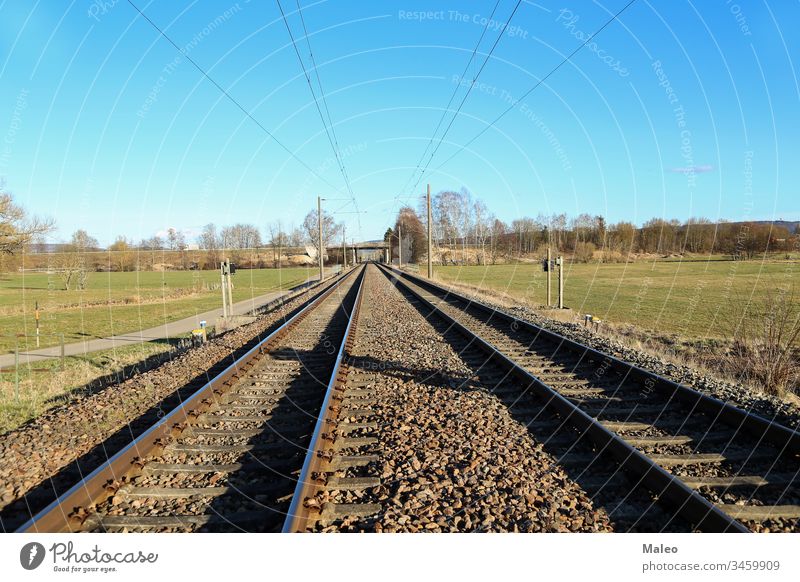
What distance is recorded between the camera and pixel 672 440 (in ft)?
15.8

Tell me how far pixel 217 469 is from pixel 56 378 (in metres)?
8.13

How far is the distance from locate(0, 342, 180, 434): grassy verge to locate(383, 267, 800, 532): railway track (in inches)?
273

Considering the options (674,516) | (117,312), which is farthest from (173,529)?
(117,312)

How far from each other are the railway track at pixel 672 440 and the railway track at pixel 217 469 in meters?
2.33

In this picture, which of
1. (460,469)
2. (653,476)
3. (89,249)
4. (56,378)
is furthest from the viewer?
(89,249)

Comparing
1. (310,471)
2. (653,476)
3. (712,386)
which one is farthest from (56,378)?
(712,386)

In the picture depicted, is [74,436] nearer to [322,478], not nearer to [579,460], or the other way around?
[322,478]

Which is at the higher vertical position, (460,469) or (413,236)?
(413,236)

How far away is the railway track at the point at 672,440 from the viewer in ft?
11.6

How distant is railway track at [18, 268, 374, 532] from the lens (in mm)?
3441

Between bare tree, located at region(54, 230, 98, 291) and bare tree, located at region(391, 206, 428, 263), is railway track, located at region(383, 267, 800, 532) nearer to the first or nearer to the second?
bare tree, located at region(54, 230, 98, 291)

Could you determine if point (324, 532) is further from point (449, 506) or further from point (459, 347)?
point (459, 347)

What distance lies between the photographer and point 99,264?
180 ft
